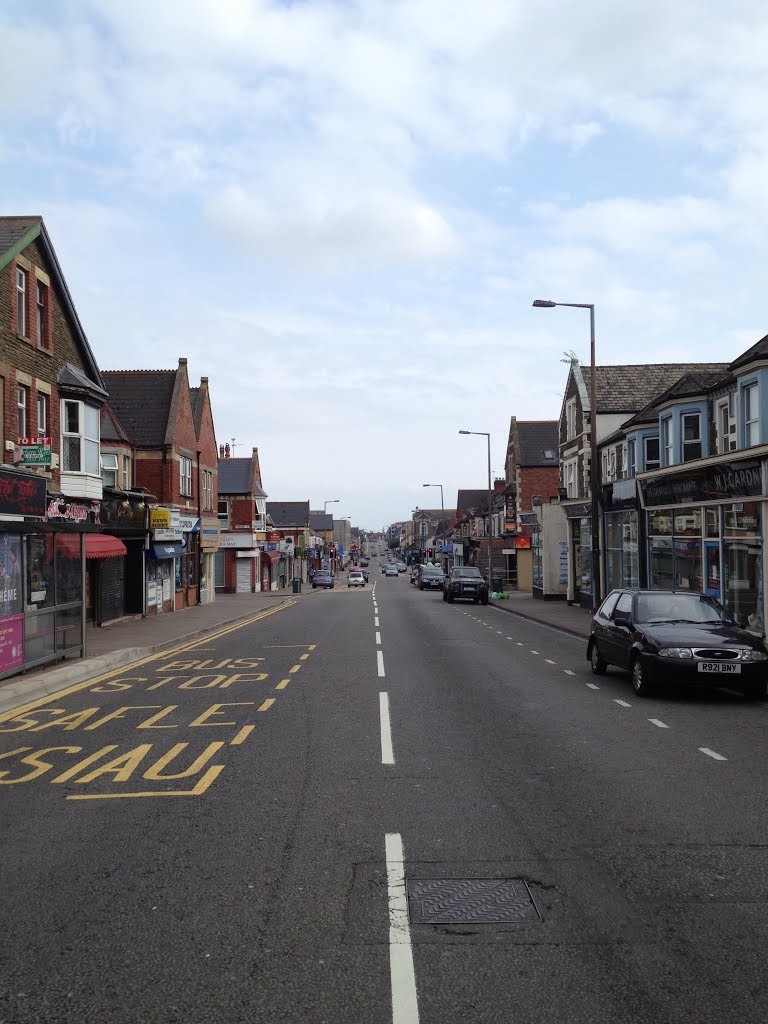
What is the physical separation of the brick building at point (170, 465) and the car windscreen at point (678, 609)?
850 inches

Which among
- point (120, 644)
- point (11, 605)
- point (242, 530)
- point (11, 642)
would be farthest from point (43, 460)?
point (242, 530)

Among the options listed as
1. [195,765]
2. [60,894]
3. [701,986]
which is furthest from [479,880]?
[195,765]

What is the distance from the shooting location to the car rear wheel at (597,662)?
1455 centimetres

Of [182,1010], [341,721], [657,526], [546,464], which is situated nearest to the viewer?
[182,1010]

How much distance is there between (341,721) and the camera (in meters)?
10.2

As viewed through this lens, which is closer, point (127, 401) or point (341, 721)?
point (341, 721)

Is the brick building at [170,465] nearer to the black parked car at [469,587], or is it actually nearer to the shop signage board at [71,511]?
the shop signage board at [71,511]

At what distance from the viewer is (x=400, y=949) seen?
13.9 feet

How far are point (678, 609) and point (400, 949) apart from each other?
1008cm

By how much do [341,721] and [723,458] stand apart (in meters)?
12.8

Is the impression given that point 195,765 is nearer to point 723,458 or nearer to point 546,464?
point 723,458

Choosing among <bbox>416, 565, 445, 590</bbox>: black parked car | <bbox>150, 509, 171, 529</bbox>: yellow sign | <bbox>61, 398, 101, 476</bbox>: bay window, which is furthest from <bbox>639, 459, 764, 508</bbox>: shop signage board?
<bbox>416, 565, 445, 590</bbox>: black parked car

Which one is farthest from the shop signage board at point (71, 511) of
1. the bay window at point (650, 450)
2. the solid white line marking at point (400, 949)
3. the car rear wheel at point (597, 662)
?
the bay window at point (650, 450)

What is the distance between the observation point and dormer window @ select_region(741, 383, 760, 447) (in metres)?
18.7
